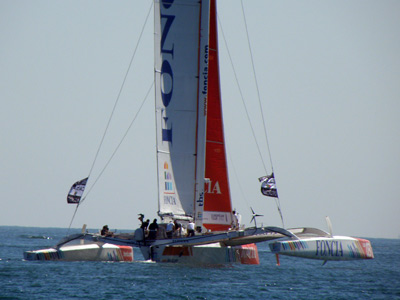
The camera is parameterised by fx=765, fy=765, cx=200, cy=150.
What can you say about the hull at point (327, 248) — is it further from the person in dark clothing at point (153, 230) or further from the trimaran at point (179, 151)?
the person in dark clothing at point (153, 230)

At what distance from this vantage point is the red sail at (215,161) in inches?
1139

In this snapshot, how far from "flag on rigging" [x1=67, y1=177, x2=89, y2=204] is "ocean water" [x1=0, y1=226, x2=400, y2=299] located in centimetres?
234

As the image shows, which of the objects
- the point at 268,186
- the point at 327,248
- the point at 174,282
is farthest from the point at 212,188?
the point at 174,282

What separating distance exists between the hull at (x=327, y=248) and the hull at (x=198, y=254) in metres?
3.79

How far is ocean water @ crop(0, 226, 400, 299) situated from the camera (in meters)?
20.1

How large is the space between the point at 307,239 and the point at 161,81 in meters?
7.75

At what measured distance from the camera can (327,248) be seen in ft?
75.9

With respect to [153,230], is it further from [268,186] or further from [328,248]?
[328,248]

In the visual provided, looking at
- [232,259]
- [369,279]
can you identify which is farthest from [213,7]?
[369,279]

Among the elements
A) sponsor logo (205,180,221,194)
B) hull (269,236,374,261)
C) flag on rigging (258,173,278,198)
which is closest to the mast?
flag on rigging (258,173,278,198)

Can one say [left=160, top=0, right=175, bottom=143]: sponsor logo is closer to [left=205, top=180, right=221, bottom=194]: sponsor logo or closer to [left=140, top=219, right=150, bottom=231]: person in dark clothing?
[left=140, top=219, right=150, bottom=231]: person in dark clothing

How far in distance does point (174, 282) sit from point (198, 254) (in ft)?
12.3

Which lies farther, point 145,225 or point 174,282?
point 145,225

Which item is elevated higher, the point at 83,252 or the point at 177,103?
the point at 177,103
